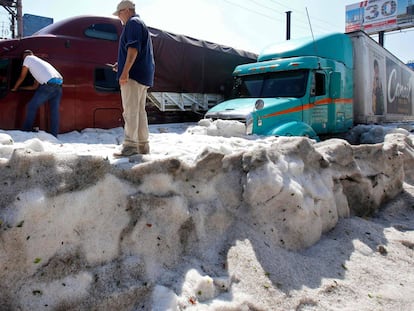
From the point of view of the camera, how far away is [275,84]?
7875 millimetres

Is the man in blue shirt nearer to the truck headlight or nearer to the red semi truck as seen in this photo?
the red semi truck

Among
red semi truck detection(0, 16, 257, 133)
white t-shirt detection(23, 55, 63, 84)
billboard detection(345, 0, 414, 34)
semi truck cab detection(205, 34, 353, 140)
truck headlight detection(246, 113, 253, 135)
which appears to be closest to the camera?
white t-shirt detection(23, 55, 63, 84)

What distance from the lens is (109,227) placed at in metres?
2.64

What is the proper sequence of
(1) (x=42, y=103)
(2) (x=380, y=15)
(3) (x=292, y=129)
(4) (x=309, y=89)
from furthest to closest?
(2) (x=380, y=15), (4) (x=309, y=89), (3) (x=292, y=129), (1) (x=42, y=103)

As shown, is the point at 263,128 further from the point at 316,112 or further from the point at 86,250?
the point at 86,250

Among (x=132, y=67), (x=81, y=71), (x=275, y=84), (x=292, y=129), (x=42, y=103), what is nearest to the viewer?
(x=132, y=67)

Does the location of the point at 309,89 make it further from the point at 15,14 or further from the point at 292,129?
the point at 15,14

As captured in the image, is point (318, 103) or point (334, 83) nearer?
point (318, 103)

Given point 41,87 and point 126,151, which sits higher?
point 41,87

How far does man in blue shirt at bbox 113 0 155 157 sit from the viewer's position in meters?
3.60

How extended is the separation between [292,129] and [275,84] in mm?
1465

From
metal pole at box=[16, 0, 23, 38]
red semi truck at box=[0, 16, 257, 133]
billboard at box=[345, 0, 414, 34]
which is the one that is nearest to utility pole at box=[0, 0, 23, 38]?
metal pole at box=[16, 0, 23, 38]

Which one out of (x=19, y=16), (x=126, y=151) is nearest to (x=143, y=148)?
(x=126, y=151)

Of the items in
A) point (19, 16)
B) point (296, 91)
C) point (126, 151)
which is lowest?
point (126, 151)
